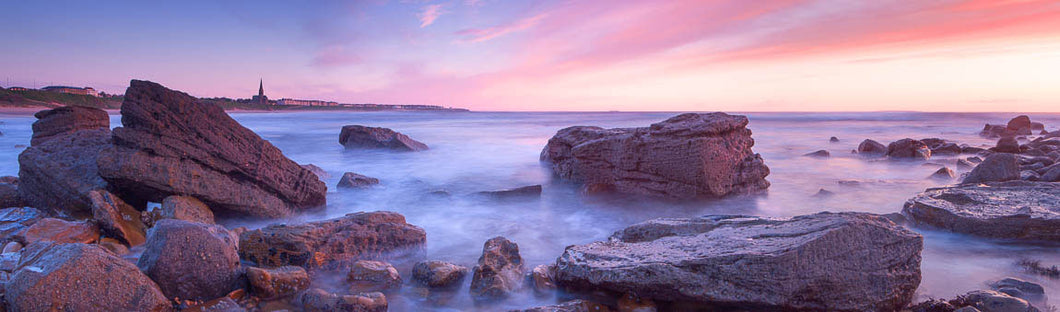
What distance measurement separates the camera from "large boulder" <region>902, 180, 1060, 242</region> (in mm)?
4801

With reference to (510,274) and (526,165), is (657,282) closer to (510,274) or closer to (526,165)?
(510,274)

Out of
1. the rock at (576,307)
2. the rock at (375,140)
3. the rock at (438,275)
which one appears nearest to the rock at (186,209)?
the rock at (438,275)

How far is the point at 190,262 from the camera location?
336 cm

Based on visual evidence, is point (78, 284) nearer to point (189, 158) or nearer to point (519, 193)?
point (189, 158)

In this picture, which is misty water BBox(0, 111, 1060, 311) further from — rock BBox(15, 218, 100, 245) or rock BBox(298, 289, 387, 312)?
rock BBox(15, 218, 100, 245)

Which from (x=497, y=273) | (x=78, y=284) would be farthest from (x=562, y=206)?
(x=78, y=284)

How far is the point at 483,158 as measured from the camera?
1534cm

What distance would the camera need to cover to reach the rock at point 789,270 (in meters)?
3.01

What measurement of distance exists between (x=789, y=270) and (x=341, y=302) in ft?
9.68

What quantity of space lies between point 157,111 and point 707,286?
6.05 m

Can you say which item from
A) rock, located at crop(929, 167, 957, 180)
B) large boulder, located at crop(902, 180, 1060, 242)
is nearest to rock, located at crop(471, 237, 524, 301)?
large boulder, located at crop(902, 180, 1060, 242)

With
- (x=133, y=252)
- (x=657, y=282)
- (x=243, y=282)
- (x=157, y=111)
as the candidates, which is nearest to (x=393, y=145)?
(x=157, y=111)

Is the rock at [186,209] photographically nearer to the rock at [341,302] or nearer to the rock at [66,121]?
the rock at [341,302]

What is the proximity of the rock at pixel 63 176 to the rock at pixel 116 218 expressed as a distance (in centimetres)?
39
